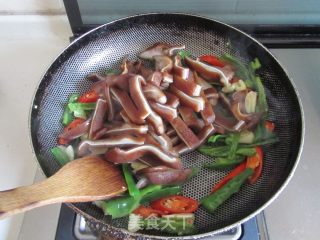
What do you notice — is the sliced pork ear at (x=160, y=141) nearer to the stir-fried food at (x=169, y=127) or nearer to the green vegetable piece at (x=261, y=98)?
the stir-fried food at (x=169, y=127)

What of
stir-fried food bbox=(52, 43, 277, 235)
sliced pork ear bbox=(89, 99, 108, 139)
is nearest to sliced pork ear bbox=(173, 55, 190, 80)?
stir-fried food bbox=(52, 43, 277, 235)

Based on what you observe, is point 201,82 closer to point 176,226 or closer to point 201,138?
point 201,138

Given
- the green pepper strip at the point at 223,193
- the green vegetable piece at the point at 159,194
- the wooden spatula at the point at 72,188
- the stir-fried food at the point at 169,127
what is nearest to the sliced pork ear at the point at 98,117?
the stir-fried food at the point at 169,127

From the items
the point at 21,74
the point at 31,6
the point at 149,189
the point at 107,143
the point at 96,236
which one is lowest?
the point at 96,236

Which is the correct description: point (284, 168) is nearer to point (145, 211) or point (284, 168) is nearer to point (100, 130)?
point (145, 211)

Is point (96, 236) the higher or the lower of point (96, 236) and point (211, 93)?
the lower

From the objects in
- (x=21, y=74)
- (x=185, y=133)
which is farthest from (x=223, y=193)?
(x=21, y=74)

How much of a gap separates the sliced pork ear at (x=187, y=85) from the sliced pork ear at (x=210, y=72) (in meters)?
0.05

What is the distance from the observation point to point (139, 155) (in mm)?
835

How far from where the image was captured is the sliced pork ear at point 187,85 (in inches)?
36.7

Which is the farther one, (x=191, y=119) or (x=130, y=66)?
(x=130, y=66)

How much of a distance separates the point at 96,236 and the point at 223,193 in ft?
1.07

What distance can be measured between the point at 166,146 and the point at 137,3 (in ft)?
1.81

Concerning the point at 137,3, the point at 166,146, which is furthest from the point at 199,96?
the point at 137,3
